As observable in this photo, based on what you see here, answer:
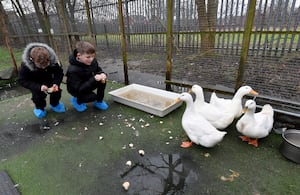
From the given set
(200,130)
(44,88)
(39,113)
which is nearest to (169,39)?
(200,130)

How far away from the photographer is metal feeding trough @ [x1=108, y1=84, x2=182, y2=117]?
2.43 metres

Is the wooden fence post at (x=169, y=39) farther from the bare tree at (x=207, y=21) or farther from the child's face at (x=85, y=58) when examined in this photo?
the child's face at (x=85, y=58)

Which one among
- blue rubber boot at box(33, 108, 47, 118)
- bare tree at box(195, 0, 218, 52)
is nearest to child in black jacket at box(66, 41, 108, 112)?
blue rubber boot at box(33, 108, 47, 118)

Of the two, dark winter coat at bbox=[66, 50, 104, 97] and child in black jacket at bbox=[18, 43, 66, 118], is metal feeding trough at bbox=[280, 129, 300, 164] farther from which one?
child in black jacket at bbox=[18, 43, 66, 118]

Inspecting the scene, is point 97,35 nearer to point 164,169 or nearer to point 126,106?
point 126,106

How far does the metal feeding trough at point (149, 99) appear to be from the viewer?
7.97 feet

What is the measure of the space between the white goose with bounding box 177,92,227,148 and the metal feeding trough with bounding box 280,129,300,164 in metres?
0.57

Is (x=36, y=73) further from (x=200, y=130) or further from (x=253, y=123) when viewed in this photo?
(x=253, y=123)

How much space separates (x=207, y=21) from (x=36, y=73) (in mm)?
2355

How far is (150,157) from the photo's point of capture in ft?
5.71

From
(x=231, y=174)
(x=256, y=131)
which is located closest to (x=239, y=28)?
(x=256, y=131)

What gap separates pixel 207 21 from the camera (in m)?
2.35

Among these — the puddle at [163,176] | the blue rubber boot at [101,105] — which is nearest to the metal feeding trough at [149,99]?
the blue rubber boot at [101,105]

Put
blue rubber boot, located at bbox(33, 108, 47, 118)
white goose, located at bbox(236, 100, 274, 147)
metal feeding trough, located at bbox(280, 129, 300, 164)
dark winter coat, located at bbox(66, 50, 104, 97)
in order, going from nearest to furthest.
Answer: metal feeding trough, located at bbox(280, 129, 300, 164)
white goose, located at bbox(236, 100, 274, 147)
dark winter coat, located at bbox(66, 50, 104, 97)
blue rubber boot, located at bbox(33, 108, 47, 118)
